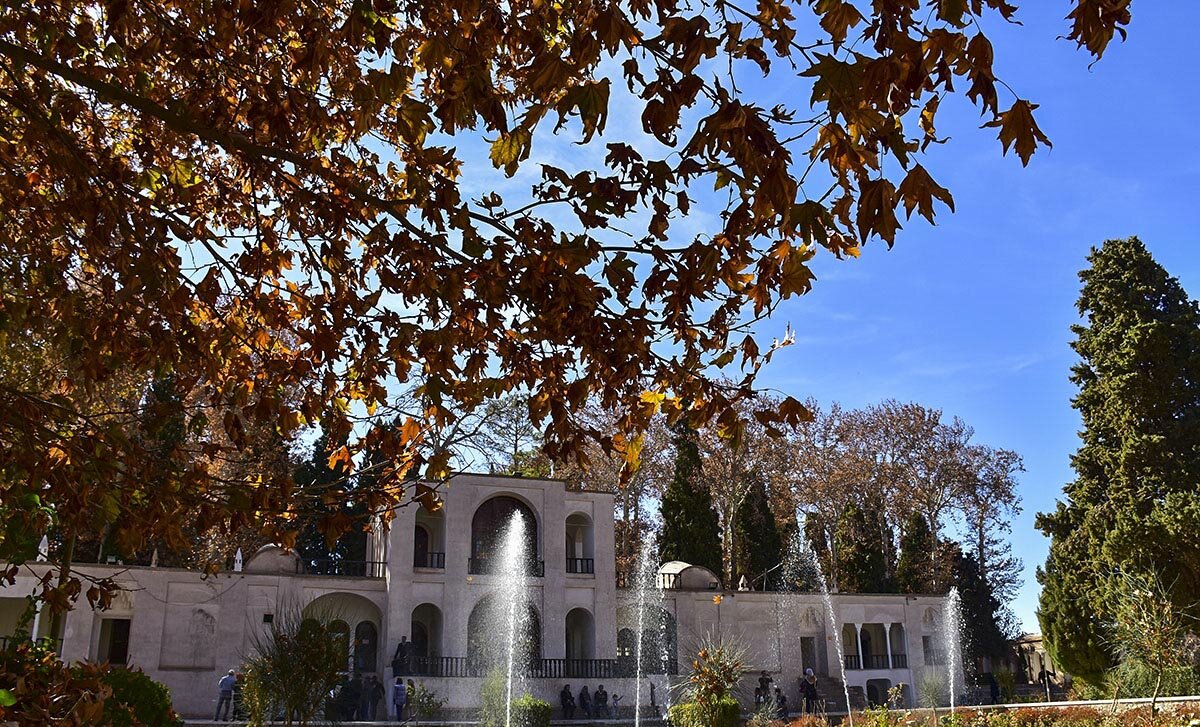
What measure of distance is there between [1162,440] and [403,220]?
2572 centimetres

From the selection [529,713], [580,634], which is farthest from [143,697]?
[580,634]

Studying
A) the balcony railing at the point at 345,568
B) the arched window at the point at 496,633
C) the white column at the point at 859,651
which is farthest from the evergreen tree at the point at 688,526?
the balcony railing at the point at 345,568

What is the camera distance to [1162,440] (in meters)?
24.7

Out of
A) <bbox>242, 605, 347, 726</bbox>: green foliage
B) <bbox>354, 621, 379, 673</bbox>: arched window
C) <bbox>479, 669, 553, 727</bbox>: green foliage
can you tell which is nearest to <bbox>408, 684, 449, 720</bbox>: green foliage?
<bbox>479, 669, 553, 727</bbox>: green foliage

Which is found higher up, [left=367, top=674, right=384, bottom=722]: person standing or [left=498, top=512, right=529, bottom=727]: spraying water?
[left=498, top=512, right=529, bottom=727]: spraying water

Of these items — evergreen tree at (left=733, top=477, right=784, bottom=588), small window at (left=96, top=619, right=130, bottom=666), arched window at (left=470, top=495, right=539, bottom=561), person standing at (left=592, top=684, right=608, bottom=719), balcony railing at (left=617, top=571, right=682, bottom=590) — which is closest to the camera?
person standing at (left=592, top=684, right=608, bottom=719)

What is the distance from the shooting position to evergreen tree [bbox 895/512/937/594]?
122ft

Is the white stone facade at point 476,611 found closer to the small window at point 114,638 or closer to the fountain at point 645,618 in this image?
the small window at point 114,638

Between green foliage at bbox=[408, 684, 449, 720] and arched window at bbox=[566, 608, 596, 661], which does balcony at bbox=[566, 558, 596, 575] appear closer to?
arched window at bbox=[566, 608, 596, 661]

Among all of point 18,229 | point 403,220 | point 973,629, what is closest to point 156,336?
point 403,220

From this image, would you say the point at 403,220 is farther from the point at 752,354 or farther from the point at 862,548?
the point at 862,548

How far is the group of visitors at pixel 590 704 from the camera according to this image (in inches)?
963

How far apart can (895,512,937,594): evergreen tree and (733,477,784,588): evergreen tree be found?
4.85 m

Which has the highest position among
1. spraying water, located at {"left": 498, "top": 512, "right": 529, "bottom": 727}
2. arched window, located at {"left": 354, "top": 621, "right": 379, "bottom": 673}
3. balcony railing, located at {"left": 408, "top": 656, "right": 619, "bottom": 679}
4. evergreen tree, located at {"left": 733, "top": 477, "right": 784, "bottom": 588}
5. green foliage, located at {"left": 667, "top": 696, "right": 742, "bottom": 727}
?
evergreen tree, located at {"left": 733, "top": 477, "right": 784, "bottom": 588}
